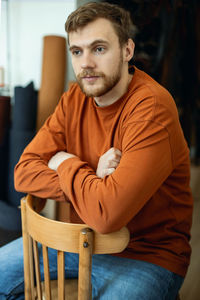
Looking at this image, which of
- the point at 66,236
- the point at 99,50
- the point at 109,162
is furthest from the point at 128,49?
the point at 66,236

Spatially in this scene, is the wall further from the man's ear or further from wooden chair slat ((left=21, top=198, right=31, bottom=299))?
wooden chair slat ((left=21, top=198, right=31, bottom=299))

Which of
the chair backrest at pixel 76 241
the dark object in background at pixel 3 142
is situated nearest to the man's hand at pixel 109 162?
the chair backrest at pixel 76 241

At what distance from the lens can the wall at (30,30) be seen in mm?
2482

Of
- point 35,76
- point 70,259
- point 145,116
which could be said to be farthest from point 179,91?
point 70,259

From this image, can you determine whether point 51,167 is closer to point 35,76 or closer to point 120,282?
point 120,282

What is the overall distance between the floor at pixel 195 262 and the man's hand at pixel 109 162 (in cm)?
123

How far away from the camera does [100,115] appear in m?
1.29

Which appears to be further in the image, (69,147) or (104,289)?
(69,147)

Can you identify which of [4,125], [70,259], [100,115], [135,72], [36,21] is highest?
[36,21]

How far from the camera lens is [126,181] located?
938mm

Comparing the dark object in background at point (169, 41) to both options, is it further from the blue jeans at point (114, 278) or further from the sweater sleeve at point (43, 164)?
the blue jeans at point (114, 278)

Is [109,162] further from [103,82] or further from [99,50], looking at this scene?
[99,50]

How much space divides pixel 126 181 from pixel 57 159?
437 millimetres

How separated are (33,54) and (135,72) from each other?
5.69 feet
